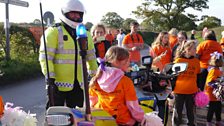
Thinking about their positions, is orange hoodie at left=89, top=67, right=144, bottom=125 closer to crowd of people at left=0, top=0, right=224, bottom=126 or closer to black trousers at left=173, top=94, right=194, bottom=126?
crowd of people at left=0, top=0, right=224, bottom=126

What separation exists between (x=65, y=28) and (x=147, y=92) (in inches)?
58.3

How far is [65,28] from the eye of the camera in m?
4.34

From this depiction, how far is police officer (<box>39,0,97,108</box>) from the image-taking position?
423cm

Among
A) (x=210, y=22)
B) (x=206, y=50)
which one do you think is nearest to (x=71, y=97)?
(x=206, y=50)

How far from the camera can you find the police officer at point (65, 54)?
423 cm

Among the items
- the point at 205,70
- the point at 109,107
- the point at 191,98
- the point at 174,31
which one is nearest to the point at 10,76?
the point at 174,31

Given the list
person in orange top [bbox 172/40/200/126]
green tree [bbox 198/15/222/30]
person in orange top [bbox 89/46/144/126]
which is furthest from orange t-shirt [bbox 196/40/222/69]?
green tree [bbox 198/15/222/30]

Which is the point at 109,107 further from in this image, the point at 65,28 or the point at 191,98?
the point at 191,98

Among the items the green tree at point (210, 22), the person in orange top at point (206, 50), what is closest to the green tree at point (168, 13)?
the green tree at point (210, 22)

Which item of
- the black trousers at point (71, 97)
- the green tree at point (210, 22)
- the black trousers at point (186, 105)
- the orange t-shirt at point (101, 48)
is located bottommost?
the black trousers at point (186, 105)

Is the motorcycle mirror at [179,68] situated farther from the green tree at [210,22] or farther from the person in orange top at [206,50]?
the green tree at [210,22]

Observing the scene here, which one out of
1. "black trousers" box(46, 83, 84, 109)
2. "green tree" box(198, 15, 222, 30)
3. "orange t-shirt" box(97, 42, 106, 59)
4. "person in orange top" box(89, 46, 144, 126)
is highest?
"green tree" box(198, 15, 222, 30)

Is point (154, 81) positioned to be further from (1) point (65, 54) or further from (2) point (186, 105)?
(1) point (65, 54)

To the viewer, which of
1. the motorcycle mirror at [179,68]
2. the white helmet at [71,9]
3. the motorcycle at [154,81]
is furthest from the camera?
the motorcycle mirror at [179,68]
